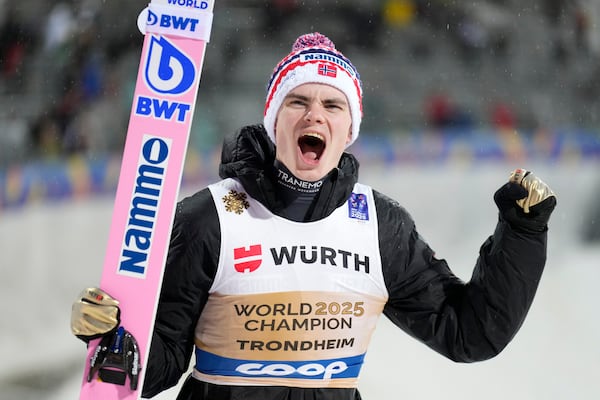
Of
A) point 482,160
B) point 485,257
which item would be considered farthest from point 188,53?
point 482,160

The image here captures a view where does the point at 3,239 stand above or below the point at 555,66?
below

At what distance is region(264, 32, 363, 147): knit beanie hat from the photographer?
236cm

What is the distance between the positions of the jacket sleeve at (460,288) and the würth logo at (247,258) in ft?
1.10

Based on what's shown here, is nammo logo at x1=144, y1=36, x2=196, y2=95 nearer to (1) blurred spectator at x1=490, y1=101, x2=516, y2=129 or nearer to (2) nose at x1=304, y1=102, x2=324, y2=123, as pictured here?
(2) nose at x1=304, y1=102, x2=324, y2=123

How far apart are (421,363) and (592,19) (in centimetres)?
356

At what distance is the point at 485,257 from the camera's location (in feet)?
7.78

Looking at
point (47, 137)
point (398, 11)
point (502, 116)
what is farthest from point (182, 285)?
point (398, 11)

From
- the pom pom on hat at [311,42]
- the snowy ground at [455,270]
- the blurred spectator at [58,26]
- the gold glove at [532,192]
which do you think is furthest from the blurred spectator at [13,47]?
the gold glove at [532,192]

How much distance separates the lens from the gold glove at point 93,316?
2.12m

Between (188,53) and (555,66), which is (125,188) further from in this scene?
(555,66)

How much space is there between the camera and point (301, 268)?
2295 mm

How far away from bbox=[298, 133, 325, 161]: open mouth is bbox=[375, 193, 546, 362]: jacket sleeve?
0.84 ft

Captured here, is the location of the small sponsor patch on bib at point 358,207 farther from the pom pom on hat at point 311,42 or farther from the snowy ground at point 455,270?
the snowy ground at point 455,270

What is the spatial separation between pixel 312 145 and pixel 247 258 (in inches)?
13.5
